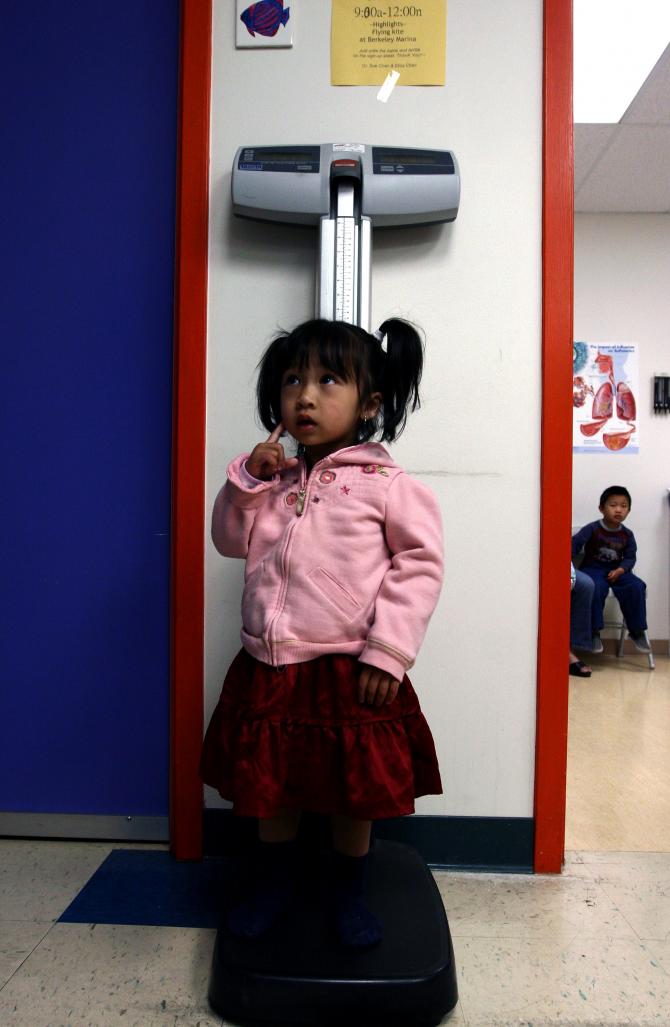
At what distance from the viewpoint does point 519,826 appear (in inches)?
59.5

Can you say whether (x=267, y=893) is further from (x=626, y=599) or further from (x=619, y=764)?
(x=626, y=599)

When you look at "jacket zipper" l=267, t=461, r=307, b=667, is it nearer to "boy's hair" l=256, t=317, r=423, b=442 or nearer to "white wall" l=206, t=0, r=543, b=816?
"boy's hair" l=256, t=317, r=423, b=442

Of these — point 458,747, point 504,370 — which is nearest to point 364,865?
point 458,747

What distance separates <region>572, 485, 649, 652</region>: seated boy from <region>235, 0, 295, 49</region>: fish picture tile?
3138 mm

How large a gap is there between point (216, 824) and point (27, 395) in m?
1.01

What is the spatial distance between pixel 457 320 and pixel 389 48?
0.58m

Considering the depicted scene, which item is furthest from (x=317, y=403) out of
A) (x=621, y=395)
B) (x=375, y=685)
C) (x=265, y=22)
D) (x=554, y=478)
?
(x=621, y=395)

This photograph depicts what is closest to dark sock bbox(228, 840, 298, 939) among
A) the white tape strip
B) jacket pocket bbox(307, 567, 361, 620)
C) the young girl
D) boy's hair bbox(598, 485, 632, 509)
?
the young girl

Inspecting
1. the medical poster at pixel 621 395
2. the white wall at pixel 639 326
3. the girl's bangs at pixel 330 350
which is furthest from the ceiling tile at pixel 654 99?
the girl's bangs at pixel 330 350

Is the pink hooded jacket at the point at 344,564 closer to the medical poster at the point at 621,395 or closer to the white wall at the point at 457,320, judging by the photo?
the white wall at the point at 457,320

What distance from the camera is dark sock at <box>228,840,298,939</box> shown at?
1108 millimetres

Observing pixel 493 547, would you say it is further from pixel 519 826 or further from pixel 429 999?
pixel 429 999

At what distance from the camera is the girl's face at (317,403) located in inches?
44.9

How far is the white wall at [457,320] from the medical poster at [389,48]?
0.02 metres
